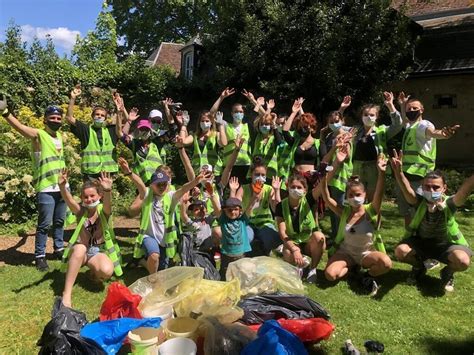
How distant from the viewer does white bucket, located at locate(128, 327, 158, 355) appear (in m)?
3.21

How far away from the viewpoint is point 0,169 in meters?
7.66

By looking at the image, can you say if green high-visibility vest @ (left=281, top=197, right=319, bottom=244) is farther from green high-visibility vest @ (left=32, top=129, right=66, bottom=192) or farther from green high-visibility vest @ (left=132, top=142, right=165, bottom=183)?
green high-visibility vest @ (left=32, top=129, right=66, bottom=192)

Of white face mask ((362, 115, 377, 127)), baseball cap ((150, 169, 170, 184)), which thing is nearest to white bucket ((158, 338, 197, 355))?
baseball cap ((150, 169, 170, 184))

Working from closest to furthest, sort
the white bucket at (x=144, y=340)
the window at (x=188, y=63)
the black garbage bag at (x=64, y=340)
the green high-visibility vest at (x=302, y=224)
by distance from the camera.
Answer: the black garbage bag at (x=64, y=340) → the white bucket at (x=144, y=340) → the green high-visibility vest at (x=302, y=224) → the window at (x=188, y=63)

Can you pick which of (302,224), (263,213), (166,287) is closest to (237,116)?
(263,213)

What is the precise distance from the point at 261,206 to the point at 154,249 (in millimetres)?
1570

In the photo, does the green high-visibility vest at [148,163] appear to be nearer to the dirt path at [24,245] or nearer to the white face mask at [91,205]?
the white face mask at [91,205]

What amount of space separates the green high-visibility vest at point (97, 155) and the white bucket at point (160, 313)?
340 cm

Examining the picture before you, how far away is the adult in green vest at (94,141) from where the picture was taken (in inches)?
254

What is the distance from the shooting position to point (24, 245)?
680 centimetres

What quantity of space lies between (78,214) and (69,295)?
96cm

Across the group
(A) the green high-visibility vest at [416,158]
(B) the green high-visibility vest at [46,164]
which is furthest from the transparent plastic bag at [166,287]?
(A) the green high-visibility vest at [416,158]

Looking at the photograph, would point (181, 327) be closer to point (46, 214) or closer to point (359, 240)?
point (359, 240)

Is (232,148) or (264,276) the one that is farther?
(232,148)
